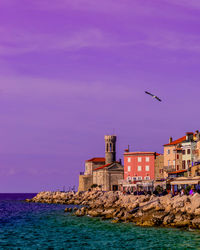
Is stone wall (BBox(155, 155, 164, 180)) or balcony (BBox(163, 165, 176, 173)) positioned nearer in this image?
balcony (BBox(163, 165, 176, 173))

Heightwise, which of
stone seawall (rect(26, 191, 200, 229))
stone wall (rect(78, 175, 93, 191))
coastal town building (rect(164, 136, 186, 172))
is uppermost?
coastal town building (rect(164, 136, 186, 172))

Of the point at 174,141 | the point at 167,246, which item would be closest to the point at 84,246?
the point at 167,246

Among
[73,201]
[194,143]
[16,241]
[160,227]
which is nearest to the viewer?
[16,241]

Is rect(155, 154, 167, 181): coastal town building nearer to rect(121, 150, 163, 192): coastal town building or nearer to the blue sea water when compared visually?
rect(121, 150, 163, 192): coastal town building

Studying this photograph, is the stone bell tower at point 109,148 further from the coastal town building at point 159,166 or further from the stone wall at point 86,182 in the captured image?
the coastal town building at point 159,166

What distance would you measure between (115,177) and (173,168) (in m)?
34.0

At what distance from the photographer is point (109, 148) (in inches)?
5305

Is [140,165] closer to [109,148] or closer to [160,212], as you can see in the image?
[109,148]

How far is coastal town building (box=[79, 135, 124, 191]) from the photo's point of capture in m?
120

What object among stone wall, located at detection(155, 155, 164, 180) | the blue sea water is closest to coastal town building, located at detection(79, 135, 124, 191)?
stone wall, located at detection(155, 155, 164, 180)

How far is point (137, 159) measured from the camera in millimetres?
102750

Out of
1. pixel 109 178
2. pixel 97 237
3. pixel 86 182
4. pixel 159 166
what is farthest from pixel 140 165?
pixel 97 237

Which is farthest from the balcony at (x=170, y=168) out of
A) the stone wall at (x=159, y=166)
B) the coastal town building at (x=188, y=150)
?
the stone wall at (x=159, y=166)

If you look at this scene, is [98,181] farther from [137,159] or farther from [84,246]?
[84,246]
